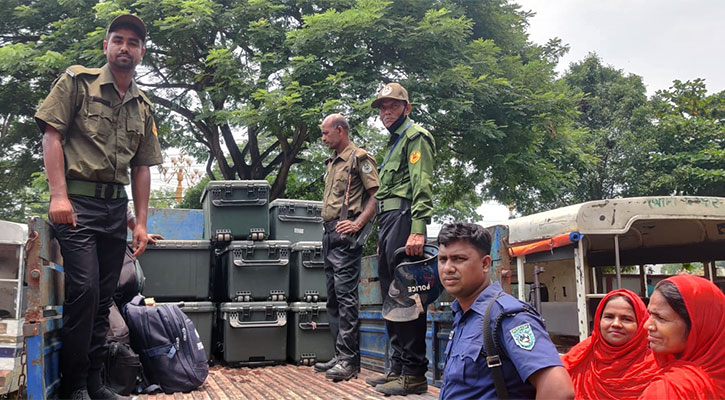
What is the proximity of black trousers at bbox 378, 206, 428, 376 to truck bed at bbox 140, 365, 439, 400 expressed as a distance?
222 millimetres

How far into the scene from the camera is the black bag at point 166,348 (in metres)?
4.40

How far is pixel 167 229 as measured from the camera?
8.12 meters

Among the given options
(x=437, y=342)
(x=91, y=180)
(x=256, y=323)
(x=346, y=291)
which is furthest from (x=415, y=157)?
(x=256, y=323)

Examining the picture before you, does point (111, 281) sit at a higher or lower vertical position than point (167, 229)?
lower

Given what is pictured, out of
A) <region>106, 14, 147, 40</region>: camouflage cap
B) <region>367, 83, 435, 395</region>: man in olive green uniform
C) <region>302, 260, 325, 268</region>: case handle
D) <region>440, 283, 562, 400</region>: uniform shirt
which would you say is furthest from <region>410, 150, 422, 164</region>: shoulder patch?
<region>302, 260, 325, 268</region>: case handle

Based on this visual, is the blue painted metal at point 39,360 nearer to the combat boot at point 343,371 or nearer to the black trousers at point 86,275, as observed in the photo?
the black trousers at point 86,275

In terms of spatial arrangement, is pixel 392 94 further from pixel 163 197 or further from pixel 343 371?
pixel 163 197

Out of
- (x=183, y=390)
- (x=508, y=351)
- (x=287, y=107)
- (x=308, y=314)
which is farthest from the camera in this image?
(x=287, y=107)

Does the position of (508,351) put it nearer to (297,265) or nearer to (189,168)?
(297,265)

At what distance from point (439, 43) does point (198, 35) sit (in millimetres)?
5616

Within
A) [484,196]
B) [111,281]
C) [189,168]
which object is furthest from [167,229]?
[189,168]

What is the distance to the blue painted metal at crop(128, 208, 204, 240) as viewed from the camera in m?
8.08

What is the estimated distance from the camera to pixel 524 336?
74.4 inches

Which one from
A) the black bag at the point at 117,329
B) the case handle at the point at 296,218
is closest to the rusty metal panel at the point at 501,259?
the black bag at the point at 117,329
